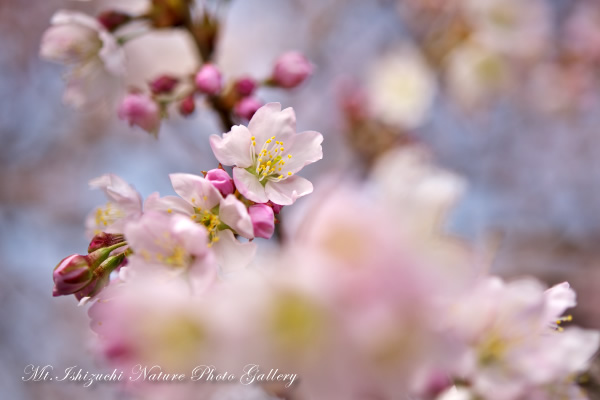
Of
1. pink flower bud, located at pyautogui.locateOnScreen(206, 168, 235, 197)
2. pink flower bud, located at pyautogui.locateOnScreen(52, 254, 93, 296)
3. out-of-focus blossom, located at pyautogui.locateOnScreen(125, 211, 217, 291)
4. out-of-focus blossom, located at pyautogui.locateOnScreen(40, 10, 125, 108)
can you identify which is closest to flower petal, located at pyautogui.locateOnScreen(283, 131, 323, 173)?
pink flower bud, located at pyautogui.locateOnScreen(206, 168, 235, 197)

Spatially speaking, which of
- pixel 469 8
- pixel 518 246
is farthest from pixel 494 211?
pixel 469 8

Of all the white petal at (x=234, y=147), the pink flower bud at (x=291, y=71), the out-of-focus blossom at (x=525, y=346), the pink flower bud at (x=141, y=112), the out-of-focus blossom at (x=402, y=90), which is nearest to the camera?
the out-of-focus blossom at (x=525, y=346)

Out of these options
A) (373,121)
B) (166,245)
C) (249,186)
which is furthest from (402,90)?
(166,245)

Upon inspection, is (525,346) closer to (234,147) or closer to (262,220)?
(262,220)

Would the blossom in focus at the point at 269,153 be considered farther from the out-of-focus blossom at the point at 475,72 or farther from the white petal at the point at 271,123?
the out-of-focus blossom at the point at 475,72

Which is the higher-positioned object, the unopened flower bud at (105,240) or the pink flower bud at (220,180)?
the pink flower bud at (220,180)

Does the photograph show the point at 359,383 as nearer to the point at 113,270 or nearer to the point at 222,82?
the point at 113,270

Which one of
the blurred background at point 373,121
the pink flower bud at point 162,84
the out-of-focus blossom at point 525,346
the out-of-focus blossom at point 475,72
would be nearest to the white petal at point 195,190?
the out-of-focus blossom at point 525,346
